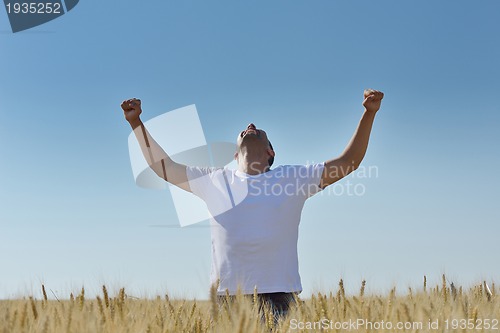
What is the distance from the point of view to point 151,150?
4.19 m

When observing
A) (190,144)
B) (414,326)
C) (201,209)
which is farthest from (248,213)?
(414,326)

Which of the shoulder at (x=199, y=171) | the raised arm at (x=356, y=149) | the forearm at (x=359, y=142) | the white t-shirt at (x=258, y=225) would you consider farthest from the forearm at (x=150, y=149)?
the forearm at (x=359, y=142)

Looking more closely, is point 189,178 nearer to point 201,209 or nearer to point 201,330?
point 201,209

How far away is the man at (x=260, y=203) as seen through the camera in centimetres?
360

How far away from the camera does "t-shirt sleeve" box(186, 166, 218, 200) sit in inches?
154

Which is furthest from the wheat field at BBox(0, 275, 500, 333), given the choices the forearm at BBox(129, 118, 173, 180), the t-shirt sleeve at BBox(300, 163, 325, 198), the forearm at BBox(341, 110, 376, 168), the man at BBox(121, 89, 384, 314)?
the forearm at BBox(129, 118, 173, 180)

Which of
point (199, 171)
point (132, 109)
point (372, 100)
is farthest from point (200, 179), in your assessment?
point (372, 100)

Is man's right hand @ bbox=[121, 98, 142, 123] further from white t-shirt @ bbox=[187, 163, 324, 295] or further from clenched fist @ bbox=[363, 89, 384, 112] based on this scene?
clenched fist @ bbox=[363, 89, 384, 112]

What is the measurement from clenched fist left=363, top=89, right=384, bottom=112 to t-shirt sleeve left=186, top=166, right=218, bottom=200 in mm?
1149

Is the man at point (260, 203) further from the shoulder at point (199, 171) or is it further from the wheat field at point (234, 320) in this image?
the wheat field at point (234, 320)

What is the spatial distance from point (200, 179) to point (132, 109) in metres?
0.75

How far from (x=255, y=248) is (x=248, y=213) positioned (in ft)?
0.75

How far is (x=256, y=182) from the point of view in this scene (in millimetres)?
3773

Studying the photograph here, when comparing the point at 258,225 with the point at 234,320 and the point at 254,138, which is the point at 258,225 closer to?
the point at 254,138
